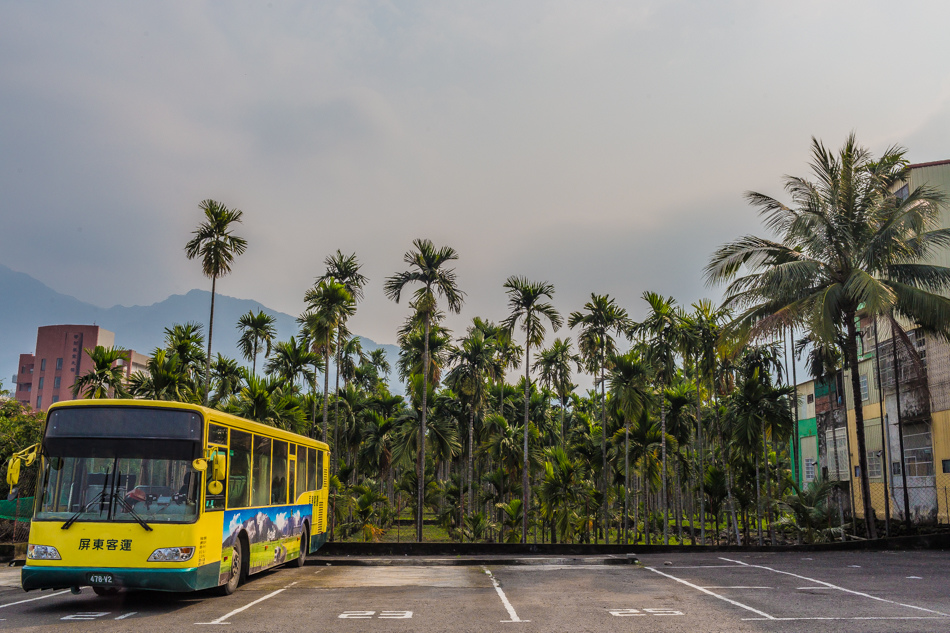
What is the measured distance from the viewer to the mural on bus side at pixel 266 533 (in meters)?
12.2

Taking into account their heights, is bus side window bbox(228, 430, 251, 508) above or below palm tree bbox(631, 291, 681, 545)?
below

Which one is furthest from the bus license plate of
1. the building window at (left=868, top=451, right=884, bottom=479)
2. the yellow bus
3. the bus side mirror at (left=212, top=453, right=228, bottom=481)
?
the building window at (left=868, top=451, right=884, bottom=479)

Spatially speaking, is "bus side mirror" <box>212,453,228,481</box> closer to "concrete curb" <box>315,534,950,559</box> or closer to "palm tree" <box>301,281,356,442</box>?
"concrete curb" <box>315,534,950,559</box>

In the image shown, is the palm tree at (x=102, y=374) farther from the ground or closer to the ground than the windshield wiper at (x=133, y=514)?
farther from the ground

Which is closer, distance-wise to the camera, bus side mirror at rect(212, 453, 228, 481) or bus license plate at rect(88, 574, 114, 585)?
bus license plate at rect(88, 574, 114, 585)

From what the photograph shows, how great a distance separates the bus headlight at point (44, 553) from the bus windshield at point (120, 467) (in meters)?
0.41

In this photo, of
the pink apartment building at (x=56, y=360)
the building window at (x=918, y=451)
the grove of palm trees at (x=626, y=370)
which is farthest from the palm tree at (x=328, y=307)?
the pink apartment building at (x=56, y=360)

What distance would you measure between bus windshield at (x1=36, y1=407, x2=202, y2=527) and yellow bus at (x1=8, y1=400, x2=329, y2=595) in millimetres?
15

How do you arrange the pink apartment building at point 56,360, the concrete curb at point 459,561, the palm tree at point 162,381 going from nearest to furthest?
the concrete curb at point 459,561 → the palm tree at point 162,381 → the pink apartment building at point 56,360

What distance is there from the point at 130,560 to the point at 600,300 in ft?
89.0

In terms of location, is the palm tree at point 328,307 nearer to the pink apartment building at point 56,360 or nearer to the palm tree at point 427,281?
the palm tree at point 427,281

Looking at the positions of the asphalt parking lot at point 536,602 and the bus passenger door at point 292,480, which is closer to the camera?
the asphalt parking lot at point 536,602

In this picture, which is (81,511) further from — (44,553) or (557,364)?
(557,364)

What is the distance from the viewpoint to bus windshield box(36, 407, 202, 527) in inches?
425
